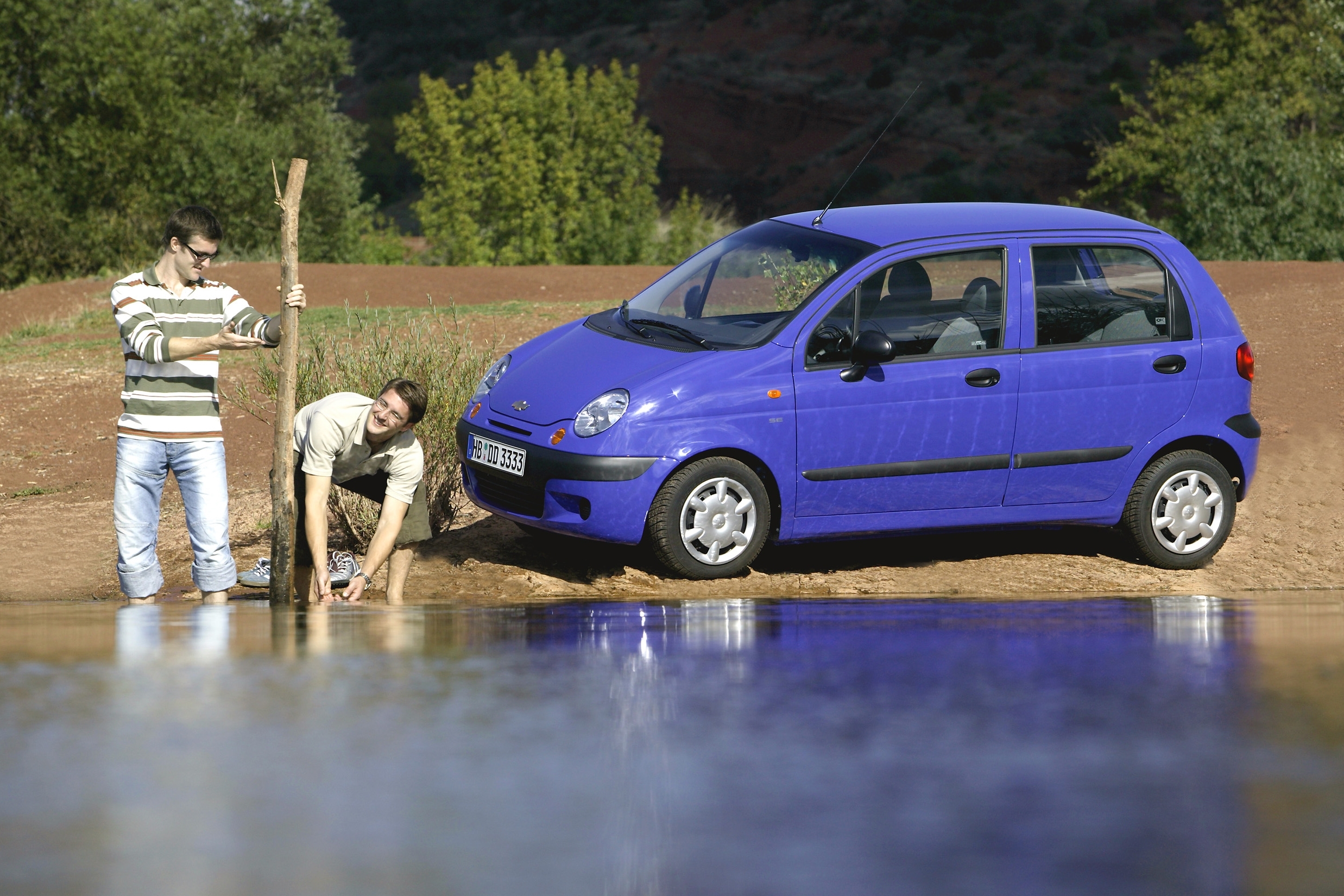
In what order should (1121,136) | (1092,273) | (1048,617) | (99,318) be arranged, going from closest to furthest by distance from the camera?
(1048,617) → (1092,273) → (99,318) → (1121,136)

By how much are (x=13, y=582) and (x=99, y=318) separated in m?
15.3

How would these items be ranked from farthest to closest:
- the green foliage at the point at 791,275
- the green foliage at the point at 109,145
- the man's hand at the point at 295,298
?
the green foliage at the point at 109,145, the green foliage at the point at 791,275, the man's hand at the point at 295,298

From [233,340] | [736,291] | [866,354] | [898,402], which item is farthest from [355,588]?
[736,291]

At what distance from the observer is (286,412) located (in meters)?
5.57

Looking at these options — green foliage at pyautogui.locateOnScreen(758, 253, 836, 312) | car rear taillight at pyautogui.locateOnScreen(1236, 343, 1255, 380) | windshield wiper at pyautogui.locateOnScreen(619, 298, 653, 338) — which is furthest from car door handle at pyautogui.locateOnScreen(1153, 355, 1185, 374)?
windshield wiper at pyautogui.locateOnScreen(619, 298, 653, 338)

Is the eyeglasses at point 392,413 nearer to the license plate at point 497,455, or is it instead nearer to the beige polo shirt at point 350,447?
the beige polo shirt at point 350,447

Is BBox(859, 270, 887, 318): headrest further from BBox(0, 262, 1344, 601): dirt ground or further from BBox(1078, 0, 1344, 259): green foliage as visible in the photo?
BBox(1078, 0, 1344, 259): green foliage

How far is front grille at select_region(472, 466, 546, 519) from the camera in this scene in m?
7.18

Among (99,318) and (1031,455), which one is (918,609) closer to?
(1031,455)

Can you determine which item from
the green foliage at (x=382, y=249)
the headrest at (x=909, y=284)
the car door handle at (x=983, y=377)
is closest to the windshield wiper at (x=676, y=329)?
the headrest at (x=909, y=284)

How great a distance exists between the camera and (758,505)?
7199 millimetres

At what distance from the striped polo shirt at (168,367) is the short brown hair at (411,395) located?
524 millimetres

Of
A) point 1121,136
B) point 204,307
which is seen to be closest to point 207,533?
point 204,307

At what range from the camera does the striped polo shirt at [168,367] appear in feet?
19.1
